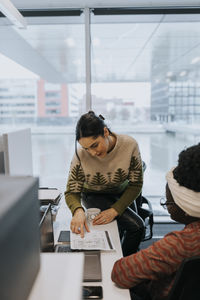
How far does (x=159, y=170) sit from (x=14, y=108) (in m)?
2.08

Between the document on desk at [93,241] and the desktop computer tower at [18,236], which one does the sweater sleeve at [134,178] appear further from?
the desktop computer tower at [18,236]

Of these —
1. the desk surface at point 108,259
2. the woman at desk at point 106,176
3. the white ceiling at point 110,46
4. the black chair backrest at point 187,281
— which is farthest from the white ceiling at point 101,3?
the black chair backrest at point 187,281

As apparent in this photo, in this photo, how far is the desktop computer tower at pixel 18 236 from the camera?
1.15ft

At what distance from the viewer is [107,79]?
9.90 ft

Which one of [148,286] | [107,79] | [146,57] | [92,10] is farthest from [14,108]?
[148,286]

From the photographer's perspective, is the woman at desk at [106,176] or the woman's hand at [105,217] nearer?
the woman's hand at [105,217]

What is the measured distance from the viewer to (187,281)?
79 cm

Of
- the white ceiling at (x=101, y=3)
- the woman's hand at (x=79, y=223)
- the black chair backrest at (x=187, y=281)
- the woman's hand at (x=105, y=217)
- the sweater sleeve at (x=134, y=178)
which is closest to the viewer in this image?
the black chair backrest at (x=187, y=281)

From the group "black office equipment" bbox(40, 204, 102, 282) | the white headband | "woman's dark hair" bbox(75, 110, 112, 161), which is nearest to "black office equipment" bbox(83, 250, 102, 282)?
"black office equipment" bbox(40, 204, 102, 282)

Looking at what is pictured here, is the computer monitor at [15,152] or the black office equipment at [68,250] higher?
the computer monitor at [15,152]

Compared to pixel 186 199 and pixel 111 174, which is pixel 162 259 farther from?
pixel 111 174

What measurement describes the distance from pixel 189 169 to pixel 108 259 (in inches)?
21.4

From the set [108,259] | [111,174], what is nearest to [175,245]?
[108,259]

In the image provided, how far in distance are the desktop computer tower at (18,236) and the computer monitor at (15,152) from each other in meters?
0.82
